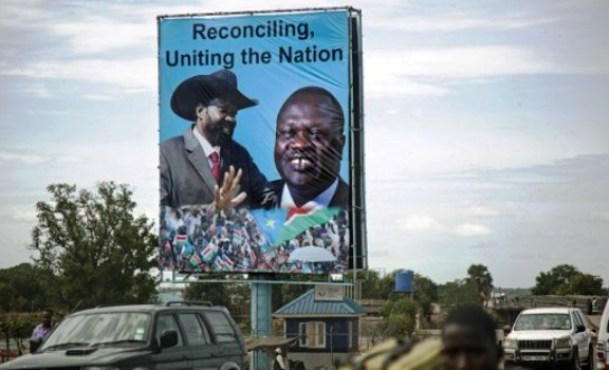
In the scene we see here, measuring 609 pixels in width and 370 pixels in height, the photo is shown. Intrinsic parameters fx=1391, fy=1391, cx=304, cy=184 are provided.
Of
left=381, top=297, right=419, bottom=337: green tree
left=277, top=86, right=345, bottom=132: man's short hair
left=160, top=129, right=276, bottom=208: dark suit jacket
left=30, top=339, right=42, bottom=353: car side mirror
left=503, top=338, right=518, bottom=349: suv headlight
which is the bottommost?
left=503, top=338, right=518, bottom=349: suv headlight

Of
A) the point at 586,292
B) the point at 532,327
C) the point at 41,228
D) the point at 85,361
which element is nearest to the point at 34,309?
the point at 41,228

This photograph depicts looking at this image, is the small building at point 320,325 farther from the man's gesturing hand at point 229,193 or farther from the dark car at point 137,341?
the dark car at point 137,341

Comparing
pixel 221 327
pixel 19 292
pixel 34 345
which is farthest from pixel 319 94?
pixel 19 292

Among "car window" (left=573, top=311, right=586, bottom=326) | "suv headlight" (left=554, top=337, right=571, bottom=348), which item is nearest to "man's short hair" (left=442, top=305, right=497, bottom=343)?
"suv headlight" (left=554, top=337, right=571, bottom=348)

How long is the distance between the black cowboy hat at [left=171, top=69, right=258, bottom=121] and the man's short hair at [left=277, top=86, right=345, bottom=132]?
45.3 inches

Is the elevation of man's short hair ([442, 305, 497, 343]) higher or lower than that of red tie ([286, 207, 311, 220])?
lower

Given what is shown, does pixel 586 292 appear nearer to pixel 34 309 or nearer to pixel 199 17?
pixel 34 309

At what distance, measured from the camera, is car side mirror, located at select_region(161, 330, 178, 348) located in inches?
672

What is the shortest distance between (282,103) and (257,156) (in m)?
1.79

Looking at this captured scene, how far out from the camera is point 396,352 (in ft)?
14.9

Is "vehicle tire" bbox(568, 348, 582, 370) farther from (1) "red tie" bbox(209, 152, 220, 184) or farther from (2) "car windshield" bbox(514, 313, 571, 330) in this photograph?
(1) "red tie" bbox(209, 152, 220, 184)

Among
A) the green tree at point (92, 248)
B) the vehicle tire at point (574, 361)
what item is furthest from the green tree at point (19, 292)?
the vehicle tire at point (574, 361)

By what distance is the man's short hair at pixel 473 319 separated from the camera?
4191 mm

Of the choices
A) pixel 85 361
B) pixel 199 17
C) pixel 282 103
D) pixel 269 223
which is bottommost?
pixel 85 361
